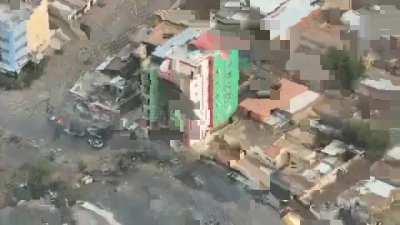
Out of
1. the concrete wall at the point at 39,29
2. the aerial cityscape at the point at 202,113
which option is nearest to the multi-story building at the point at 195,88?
the aerial cityscape at the point at 202,113

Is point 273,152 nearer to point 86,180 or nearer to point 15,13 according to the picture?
point 86,180

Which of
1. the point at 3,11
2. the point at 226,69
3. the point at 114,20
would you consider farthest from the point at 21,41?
the point at 226,69

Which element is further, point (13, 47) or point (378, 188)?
point (13, 47)

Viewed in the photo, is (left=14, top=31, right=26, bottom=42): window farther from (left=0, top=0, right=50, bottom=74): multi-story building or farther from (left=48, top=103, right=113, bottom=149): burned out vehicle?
(left=48, top=103, right=113, bottom=149): burned out vehicle

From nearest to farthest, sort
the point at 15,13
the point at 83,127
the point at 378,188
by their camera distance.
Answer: the point at 378,188, the point at 83,127, the point at 15,13

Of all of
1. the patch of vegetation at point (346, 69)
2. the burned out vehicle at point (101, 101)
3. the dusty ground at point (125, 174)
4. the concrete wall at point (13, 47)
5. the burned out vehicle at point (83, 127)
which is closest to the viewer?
the dusty ground at point (125, 174)

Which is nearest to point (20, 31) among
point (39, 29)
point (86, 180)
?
point (39, 29)

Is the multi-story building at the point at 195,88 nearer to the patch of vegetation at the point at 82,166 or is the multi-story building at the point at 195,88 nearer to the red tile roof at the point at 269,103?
the red tile roof at the point at 269,103

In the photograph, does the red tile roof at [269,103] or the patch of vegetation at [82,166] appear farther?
the red tile roof at [269,103]

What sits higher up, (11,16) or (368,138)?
(11,16)
